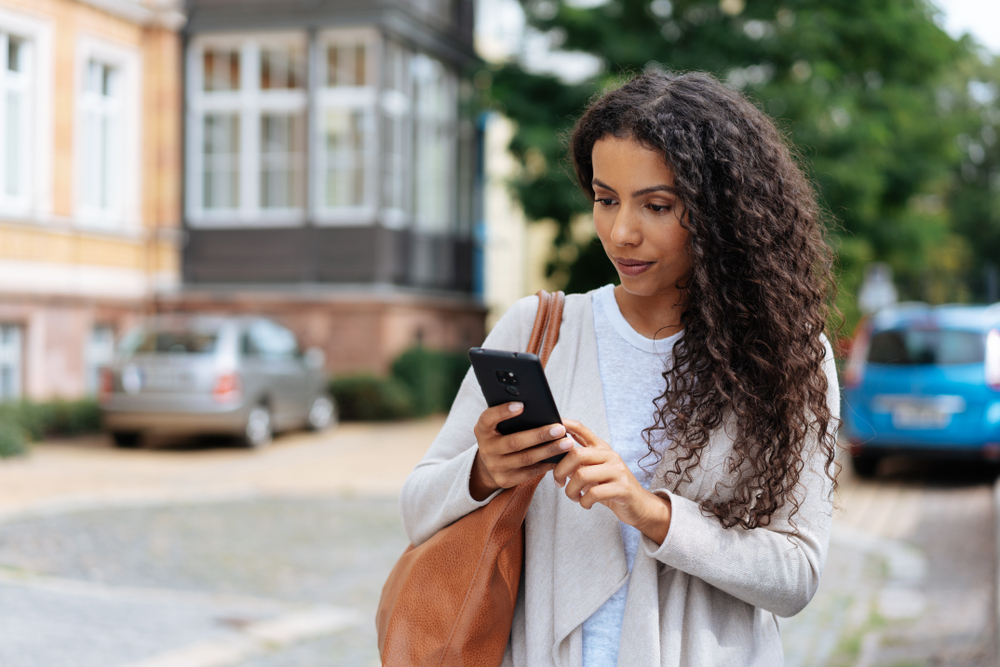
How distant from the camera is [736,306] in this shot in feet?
6.12

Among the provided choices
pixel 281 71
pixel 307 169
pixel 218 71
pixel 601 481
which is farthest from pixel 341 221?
pixel 601 481

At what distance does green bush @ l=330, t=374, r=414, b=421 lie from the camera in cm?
1683

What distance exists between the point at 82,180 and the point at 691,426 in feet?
51.1

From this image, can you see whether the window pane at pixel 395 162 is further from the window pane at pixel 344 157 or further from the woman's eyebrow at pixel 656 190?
the woman's eyebrow at pixel 656 190

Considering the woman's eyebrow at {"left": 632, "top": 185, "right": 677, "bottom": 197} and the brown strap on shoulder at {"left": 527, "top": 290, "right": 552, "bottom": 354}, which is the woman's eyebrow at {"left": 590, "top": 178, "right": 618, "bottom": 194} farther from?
the brown strap on shoulder at {"left": 527, "top": 290, "right": 552, "bottom": 354}

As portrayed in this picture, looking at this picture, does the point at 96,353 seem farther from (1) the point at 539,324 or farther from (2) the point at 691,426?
(2) the point at 691,426

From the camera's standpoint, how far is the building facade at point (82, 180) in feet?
46.8

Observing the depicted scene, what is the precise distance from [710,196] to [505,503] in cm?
62

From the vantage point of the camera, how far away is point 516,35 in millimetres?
18219

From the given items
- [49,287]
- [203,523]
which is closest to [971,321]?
[203,523]

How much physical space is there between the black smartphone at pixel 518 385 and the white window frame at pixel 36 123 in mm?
13947

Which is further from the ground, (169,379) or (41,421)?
(169,379)

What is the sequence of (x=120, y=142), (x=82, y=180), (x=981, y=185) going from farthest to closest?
(x=981, y=185) → (x=120, y=142) → (x=82, y=180)

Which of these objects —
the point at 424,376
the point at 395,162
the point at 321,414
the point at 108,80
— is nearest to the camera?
the point at 321,414
